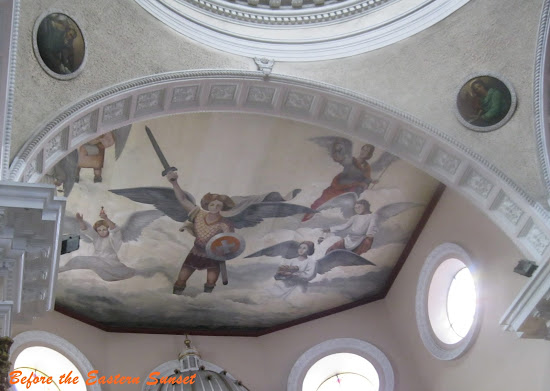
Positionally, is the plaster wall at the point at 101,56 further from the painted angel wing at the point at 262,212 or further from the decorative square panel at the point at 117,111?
the painted angel wing at the point at 262,212

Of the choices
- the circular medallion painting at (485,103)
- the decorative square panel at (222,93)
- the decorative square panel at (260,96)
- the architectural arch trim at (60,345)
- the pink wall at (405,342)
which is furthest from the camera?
the architectural arch trim at (60,345)

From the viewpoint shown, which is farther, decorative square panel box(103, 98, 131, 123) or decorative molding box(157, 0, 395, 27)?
decorative molding box(157, 0, 395, 27)

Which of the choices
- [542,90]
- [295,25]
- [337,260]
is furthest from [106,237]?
[542,90]

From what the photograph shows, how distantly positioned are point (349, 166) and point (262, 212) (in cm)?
156

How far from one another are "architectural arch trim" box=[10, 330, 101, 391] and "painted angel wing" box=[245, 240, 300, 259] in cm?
309

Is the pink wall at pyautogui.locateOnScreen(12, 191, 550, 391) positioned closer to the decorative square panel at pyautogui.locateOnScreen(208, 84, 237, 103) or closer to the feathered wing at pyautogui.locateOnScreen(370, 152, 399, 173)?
the feathered wing at pyautogui.locateOnScreen(370, 152, 399, 173)

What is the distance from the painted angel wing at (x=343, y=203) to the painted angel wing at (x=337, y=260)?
0.94 metres

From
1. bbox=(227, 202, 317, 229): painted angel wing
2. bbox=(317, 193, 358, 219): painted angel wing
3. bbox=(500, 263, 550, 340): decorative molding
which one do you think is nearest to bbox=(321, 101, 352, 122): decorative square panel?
bbox=(317, 193, 358, 219): painted angel wing

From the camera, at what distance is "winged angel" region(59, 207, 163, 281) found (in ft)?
36.0

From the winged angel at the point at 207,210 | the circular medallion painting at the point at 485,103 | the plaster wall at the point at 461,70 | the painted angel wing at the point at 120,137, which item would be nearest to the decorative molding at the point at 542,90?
the plaster wall at the point at 461,70

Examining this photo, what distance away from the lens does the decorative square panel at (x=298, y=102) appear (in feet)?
33.6

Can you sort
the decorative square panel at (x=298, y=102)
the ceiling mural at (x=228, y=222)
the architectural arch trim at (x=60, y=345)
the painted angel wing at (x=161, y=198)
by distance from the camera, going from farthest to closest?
the architectural arch trim at (x=60, y=345)
the painted angel wing at (x=161, y=198)
the ceiling mural at (x=228, y=222)
the decorative square panel at (x=298, y=102)

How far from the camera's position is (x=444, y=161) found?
33.5 ft

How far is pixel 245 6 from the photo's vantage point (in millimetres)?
11109
